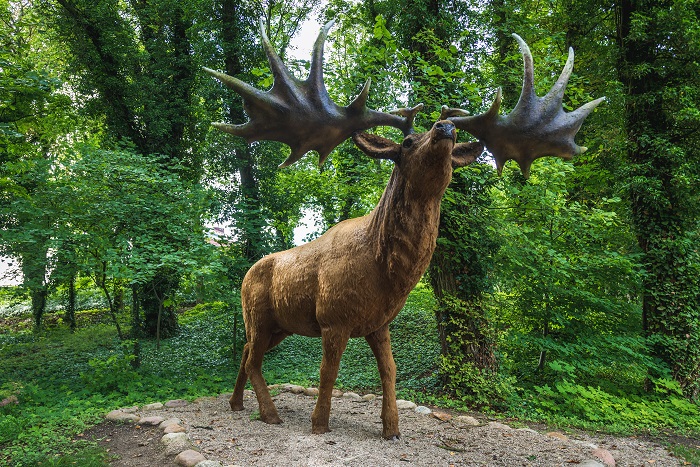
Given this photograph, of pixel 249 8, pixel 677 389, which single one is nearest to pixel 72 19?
pixel 249 8

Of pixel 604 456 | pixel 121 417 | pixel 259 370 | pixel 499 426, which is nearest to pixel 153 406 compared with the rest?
pixel 121 417

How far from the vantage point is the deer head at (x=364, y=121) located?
325cm

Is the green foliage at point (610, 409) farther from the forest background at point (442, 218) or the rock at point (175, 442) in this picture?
the rock at point (175, 442)

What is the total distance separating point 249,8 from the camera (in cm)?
932

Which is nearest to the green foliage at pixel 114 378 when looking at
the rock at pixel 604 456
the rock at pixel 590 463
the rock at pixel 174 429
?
the rock at pixel 174 429

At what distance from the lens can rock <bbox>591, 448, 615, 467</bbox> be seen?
11.7 feet

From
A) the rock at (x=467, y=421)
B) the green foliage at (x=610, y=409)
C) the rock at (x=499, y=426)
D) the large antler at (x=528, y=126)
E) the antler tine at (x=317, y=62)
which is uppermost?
the antler tine at (x=317, y=62)

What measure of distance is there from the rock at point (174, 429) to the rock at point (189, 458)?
656mm

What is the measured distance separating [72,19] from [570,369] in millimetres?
10486

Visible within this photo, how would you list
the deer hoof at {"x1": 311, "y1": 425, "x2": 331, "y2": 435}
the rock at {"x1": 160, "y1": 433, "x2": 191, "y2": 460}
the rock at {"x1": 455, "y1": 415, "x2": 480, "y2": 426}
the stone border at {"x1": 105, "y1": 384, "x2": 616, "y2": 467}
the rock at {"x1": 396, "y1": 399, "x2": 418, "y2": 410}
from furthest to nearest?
the rock at {"x1": 396, "y1": 399, "x2": 418, "y2": 410}, the rock at {"x1": 455, "y1": 415, "x2": 480, "y2": 426}, the deer hoof at {"x1": 311, "y1": 425, "x2": 331, "y2": 435}, the rock at {"x1": 160, "y1": 433, "x2": 191, "y2": 460}, the stone border at {"x1": 105, "y1": 384, "x2": 616, "y2": 467}

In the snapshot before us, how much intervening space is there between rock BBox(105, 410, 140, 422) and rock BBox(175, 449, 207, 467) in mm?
1472

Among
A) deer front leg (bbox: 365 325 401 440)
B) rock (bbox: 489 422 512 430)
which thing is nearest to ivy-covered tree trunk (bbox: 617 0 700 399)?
rock (bbox: 489 422 512 430)

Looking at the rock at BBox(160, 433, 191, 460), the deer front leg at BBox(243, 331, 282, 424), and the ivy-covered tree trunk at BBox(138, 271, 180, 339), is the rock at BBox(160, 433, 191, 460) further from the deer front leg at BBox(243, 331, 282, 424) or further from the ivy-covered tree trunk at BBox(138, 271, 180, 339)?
the ivy-covered tree trunk at BBox(138, 271, 180, 339)

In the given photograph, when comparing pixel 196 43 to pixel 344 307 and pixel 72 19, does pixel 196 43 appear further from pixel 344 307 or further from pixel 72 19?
pixel 344 307
